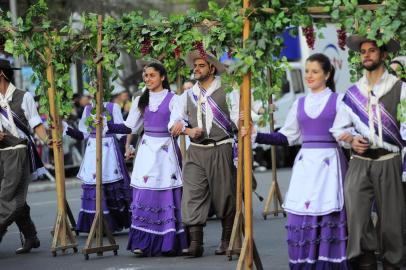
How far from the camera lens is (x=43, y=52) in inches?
465

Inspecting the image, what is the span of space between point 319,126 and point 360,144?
450 mm

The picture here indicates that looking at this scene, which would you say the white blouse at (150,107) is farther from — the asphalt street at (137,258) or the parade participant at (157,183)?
the asphalt street at (137,258)

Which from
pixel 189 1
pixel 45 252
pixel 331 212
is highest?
pixel 189 1

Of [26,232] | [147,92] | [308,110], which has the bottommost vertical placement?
[26,232]

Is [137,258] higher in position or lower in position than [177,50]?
lower

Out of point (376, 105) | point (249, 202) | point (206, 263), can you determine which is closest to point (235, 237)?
point (206, 263)

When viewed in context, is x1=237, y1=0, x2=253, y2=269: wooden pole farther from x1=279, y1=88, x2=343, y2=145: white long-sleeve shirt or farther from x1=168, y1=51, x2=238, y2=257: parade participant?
x1=168, y1=51, x2=238, y2=257: parade participant

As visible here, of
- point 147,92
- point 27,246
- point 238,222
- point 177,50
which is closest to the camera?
point 238,222

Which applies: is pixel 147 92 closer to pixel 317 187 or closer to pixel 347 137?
pixel 317 187

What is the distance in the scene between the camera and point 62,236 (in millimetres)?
11953

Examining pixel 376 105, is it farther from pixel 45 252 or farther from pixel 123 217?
pixel 123 217

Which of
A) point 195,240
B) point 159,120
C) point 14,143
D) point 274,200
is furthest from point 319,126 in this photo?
point 274,200

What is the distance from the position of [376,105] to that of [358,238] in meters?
1.04

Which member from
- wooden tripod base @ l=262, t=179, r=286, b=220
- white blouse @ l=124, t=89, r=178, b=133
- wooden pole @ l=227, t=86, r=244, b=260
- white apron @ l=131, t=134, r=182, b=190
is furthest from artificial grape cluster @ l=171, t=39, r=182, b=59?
wooden tripod base @ l=262, t=179, r=286, b=220
